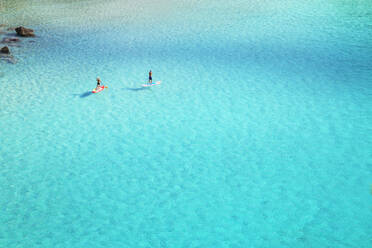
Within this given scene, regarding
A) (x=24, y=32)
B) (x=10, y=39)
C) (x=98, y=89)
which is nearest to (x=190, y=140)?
(x=98, y=89)

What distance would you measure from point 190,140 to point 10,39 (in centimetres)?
2454

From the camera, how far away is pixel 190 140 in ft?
53.4

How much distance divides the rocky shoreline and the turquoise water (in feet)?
2.79

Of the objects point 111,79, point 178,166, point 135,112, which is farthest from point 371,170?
point 111,79

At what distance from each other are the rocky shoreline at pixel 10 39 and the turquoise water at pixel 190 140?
2.79ft

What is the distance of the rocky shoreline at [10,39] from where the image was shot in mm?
26594

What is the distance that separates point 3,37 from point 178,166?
1064 inches

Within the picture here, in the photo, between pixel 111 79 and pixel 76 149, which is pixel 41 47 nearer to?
pixel 111 79

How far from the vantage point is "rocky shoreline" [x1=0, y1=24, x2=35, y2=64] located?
2659cm

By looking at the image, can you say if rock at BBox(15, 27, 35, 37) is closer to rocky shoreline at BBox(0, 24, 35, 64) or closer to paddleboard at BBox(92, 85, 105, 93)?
rocky shoreline at BBox(0, 24, 35, 64)

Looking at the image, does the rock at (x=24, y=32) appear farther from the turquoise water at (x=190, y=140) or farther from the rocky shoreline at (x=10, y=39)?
the turquoise water at (x=190, y=140)

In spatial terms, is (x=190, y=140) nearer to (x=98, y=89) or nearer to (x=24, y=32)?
(x=98, y=89)

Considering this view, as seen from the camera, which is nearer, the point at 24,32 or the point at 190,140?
the point at 190,140

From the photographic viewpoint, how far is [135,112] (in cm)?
1895
